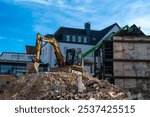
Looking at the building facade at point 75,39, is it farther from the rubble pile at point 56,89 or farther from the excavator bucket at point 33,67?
the rubble pile at point 56,89

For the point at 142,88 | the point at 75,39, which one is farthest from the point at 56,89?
the point at 75,39

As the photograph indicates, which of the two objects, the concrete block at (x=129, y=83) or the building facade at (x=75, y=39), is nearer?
the concrete block at (x=129, y=83)

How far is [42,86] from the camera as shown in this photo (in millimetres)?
17922

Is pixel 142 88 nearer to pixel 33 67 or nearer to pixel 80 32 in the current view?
pixel 33 67

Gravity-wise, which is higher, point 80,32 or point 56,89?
point 80,32

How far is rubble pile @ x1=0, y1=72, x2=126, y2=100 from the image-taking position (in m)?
16.1

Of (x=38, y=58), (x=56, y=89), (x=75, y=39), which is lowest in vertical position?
(x=56, y=89)

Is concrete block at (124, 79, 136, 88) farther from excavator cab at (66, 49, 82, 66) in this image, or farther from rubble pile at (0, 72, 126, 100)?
rubble pile at (0, 72, 126, 100)

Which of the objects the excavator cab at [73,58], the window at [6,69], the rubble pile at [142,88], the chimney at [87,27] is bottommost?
the rubble pile at [142,88]

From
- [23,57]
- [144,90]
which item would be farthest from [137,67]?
[23,57]

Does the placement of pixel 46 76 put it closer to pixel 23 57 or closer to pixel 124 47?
pixel 124 47

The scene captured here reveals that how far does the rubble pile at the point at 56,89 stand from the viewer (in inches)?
635

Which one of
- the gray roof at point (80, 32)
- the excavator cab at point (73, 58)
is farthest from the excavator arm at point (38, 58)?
the gray roof at point (80, 32)

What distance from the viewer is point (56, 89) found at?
1720cm
